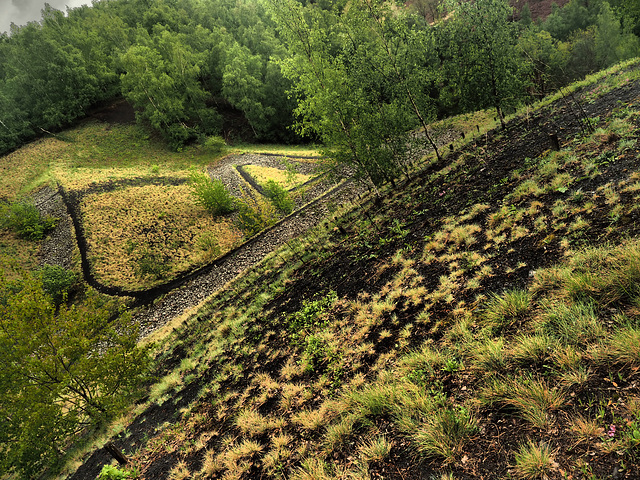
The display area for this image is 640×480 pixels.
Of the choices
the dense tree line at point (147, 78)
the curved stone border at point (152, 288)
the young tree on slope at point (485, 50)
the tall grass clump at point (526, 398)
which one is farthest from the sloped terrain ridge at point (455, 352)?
the dense tree line at point (147, 78)

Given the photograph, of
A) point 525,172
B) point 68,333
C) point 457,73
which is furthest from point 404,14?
point 68,333

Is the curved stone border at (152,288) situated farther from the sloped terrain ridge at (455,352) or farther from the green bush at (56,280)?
the sloped terrain ridge at (455,352)

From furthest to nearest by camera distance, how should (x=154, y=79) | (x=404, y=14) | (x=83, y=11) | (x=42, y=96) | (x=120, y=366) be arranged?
(x=83, y=11)
(x=42, y=96)
(x=154, y=79)
(x=404, y=14)
(x=120, y=366)

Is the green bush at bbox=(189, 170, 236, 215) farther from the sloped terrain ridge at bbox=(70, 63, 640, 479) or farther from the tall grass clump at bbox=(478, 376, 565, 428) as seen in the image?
the tall grass clump at bbox=(478, 376, 565, 428)

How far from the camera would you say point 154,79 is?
4375 cm

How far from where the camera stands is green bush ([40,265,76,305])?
75.3 feet

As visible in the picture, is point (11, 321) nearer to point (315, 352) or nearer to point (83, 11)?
point (315, 352)

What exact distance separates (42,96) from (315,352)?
250ft

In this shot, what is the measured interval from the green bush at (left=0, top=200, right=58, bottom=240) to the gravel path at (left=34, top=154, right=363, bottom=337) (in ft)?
3.35

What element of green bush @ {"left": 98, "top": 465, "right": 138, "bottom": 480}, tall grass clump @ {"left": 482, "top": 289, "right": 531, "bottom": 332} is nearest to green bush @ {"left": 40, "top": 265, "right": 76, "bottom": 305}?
green bush @ {"left": 98, "top": 465, "right": 138, "bottom": 480}

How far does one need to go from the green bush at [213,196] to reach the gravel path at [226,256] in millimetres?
4057

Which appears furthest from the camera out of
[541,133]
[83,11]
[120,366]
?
[83,11]

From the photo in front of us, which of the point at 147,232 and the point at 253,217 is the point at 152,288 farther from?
the point at 253,217

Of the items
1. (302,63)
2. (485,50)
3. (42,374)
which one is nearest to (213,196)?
(302,63)
